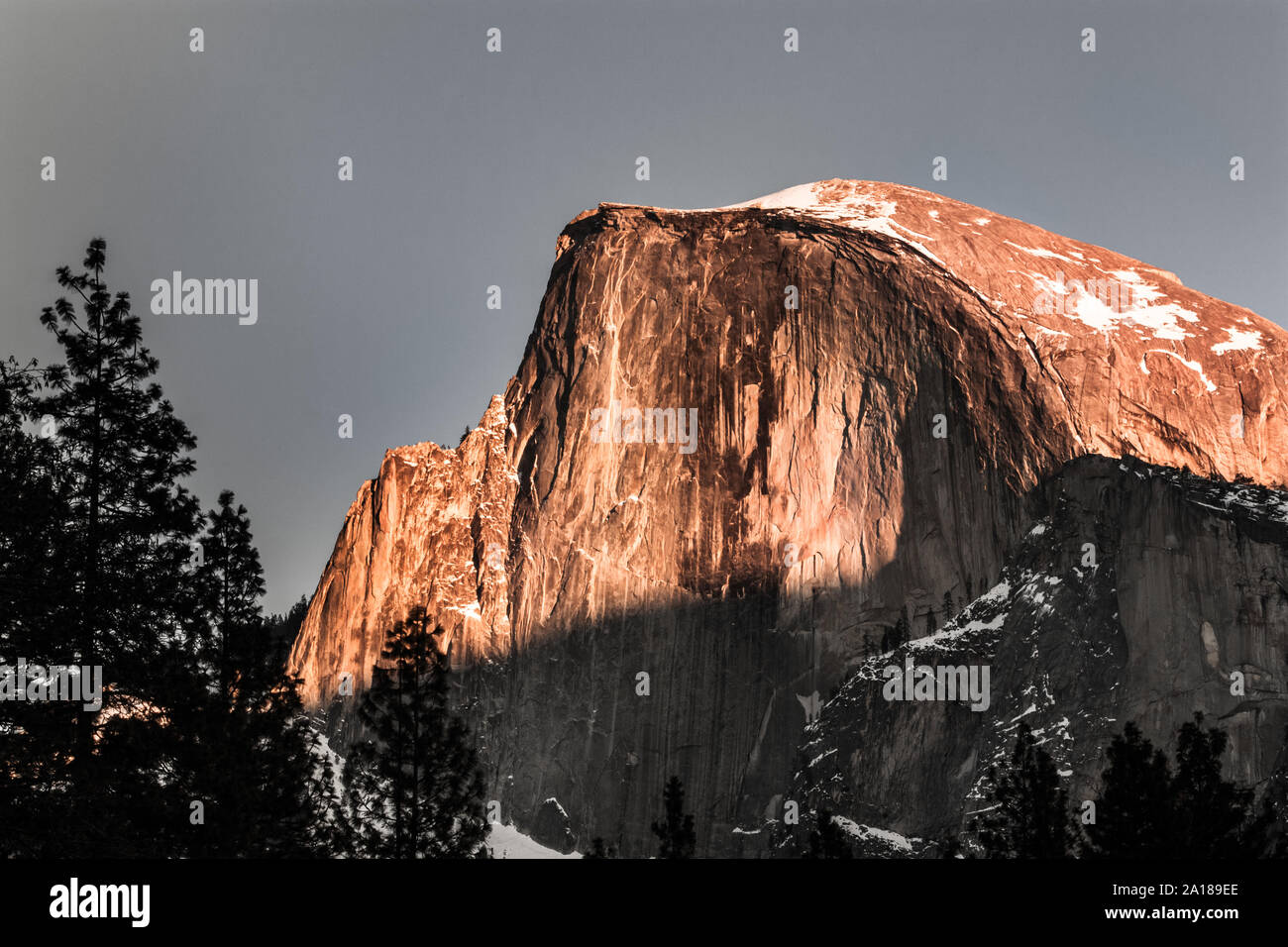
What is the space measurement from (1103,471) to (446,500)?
223 ft

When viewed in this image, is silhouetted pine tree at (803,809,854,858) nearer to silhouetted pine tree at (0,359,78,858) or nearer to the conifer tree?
the conifer tree

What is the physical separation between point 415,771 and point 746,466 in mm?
101098

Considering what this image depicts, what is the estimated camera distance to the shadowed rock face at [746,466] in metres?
135

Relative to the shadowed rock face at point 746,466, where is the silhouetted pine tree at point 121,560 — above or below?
below

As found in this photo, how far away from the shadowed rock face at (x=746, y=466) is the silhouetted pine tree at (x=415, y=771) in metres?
83.0

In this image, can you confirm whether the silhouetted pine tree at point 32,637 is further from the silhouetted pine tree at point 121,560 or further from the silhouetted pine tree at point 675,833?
the silhouetted pine tree at point 675,833

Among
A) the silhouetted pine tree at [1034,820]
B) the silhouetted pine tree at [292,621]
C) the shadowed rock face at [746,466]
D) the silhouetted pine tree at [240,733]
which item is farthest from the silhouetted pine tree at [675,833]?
the silhouetted pine tree at [292,621]

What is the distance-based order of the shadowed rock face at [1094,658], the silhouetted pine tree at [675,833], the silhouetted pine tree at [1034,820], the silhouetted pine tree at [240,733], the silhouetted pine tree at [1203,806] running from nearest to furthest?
the silhouetted pine tree at [240,733], the silhouetted pine tree at [1203,806], the silhouetted pine tree at [1034,820], the silhouetted pine tree at [675,833], the shadowed rock face at [1094,658]

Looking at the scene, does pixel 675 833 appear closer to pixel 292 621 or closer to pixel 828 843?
pixel 828 843

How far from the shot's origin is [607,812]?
13500cm

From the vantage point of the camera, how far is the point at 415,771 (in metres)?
47.0

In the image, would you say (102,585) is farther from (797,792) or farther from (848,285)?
(848,285)

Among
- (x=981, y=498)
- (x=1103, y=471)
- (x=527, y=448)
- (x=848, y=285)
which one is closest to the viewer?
(x=1103, y=471)
